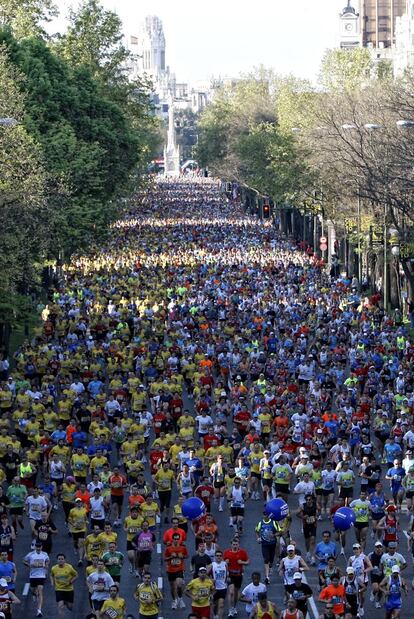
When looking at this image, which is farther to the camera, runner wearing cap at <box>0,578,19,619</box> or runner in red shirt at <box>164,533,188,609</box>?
runner in red shirt at <box>164,533,188,609</box>

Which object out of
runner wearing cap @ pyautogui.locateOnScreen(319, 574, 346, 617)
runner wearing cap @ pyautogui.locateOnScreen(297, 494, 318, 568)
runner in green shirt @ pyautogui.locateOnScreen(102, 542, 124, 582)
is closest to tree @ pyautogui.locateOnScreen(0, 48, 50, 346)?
runner wearing cap @ pyautogui.locateOnScreen(297, 494, 318, 568)

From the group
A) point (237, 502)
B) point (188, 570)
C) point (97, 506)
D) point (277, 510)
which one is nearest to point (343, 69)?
point (237, 502)

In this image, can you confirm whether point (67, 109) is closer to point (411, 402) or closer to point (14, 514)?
point (411, 402)

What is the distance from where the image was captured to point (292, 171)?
245 feet

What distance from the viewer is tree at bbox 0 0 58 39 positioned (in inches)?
2576

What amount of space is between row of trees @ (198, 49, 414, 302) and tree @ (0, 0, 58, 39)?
1231 centimetres

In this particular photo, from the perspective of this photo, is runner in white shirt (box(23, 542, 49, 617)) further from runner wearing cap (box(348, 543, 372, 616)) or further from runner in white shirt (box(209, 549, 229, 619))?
runner wearing cap (box(348, 543, 372, 616))

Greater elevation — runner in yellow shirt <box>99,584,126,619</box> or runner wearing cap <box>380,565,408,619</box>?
runner in yellow shirt <box>99,584,126,619</box>

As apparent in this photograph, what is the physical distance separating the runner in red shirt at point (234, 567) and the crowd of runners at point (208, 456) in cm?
3

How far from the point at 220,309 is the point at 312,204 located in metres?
24.6

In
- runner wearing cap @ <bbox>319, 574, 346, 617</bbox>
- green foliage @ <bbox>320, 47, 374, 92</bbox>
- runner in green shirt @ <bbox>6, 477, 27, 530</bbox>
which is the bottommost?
runner in green shirt @ <bbox>6, 477, 27, 530</bbox>

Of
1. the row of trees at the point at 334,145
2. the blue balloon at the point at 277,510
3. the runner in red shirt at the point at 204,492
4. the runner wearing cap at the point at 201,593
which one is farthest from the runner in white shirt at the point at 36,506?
the row of trees at the point at 334,145

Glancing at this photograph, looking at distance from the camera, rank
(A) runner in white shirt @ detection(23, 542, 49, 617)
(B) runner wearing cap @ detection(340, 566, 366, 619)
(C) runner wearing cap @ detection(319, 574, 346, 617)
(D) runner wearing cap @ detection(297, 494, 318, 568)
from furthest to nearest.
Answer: (D) runner wearing cap @ detection(297, 494, 318, 568) → (A) runner in white shirt @ detection(23, 542, 49, 617) → (B) runner wearing cap @ detection(340, 566, 366, 619) → (C) runner wearing cap @ detection(319, 574, 346, 617)

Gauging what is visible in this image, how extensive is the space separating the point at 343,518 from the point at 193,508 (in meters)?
2.04
